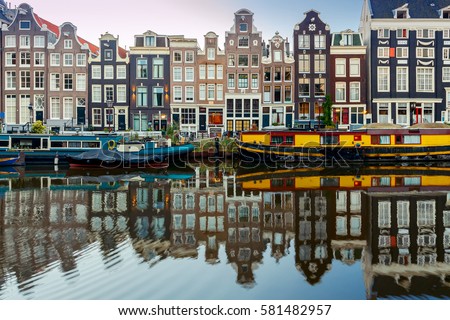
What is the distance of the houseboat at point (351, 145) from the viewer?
36.8 meters

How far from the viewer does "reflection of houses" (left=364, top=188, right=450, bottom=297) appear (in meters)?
8.99

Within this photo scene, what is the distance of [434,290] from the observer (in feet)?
28.7

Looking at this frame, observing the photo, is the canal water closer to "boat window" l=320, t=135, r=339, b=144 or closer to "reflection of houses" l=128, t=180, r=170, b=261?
"reflection of houses" l=128, t=180, r=170, b=261

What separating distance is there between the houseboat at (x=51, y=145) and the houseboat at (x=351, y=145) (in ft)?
34.7

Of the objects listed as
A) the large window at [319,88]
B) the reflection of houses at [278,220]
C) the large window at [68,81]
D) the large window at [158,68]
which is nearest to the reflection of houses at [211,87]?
the large window at [158,68]

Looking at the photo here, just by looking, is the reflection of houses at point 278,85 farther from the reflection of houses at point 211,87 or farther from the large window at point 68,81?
the large window at point 68,81

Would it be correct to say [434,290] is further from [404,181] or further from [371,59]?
[371,59]

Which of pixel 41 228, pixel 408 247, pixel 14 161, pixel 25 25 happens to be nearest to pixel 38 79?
pixel 25 25

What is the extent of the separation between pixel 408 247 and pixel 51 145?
30.8 m

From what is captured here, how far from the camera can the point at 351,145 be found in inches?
1476

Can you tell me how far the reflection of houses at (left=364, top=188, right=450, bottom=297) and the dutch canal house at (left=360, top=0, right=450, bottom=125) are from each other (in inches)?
1181

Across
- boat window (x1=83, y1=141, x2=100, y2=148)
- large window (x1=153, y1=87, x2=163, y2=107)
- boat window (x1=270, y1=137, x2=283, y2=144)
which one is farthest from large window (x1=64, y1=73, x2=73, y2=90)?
boat window (x1=270, y1=137, x2=283, y2=144)

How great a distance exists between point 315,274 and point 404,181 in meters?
16.7

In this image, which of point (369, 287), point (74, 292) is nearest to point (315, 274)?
point (369, 287)
